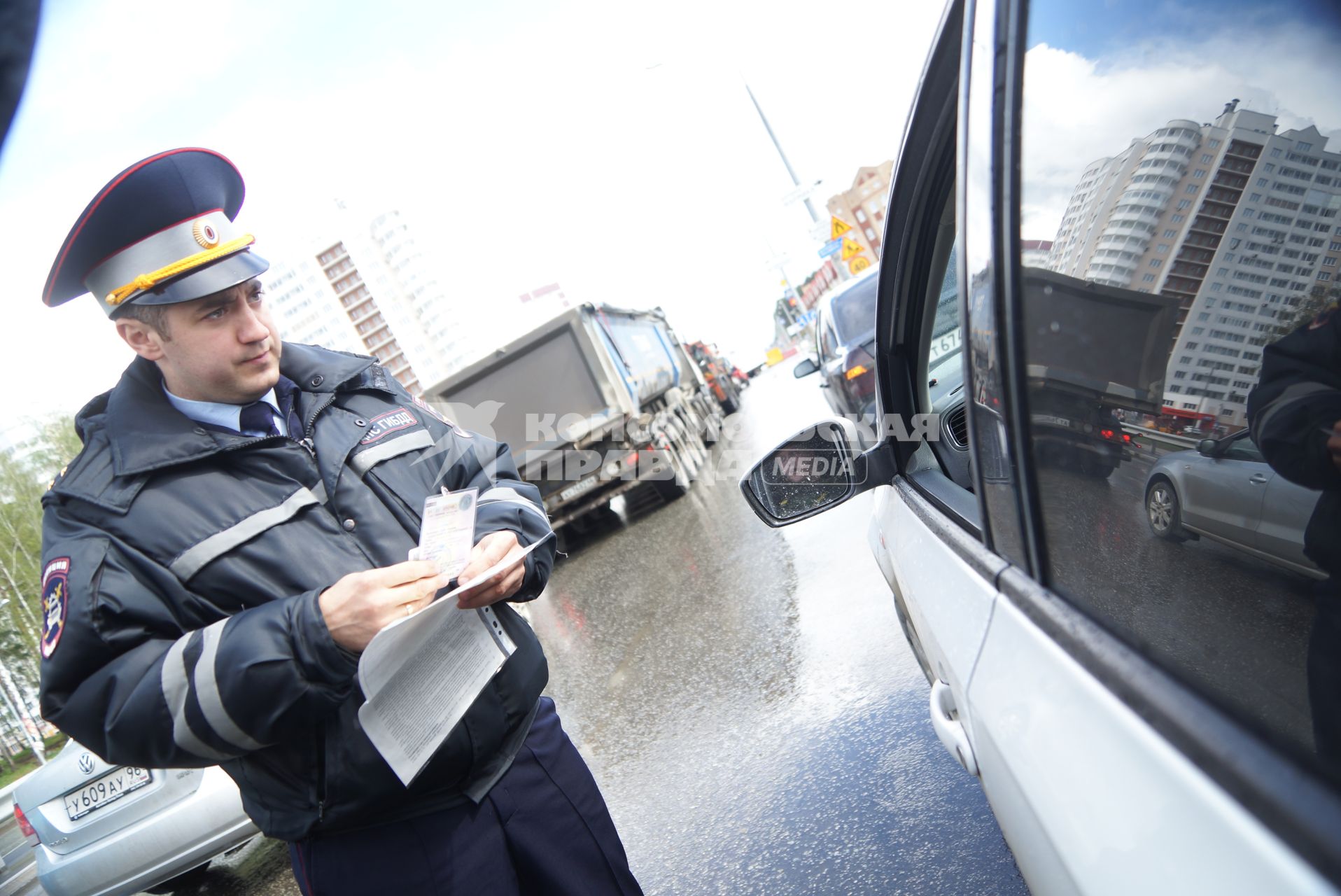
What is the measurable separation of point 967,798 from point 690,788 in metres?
1.33

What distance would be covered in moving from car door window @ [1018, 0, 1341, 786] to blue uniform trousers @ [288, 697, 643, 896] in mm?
1348

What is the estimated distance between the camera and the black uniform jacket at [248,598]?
159cm

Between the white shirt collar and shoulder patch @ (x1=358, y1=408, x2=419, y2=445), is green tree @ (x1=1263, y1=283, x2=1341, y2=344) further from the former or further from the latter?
the white shirt collar

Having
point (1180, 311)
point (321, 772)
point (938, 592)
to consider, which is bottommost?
point (938, 592)

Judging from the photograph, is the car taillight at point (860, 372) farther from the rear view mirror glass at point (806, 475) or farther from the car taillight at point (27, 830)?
the car taillight at point (27, 830)

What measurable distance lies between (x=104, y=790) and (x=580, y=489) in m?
6.96

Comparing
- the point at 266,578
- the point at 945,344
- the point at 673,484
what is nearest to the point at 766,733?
the point at 945,344

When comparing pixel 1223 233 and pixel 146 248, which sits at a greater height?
pixel 146 248

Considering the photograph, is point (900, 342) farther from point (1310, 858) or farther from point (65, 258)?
point (65, 258)

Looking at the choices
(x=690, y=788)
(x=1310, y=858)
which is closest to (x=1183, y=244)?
(x=1310, y=858)

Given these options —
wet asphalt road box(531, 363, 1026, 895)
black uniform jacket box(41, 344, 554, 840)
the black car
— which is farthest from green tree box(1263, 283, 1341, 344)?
the black car

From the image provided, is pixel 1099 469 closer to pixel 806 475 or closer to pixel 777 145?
pixel 806 475

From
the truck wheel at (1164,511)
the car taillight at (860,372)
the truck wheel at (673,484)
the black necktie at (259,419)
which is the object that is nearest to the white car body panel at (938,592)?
the truck wheel at (1164,511)

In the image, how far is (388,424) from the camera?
2049mm
